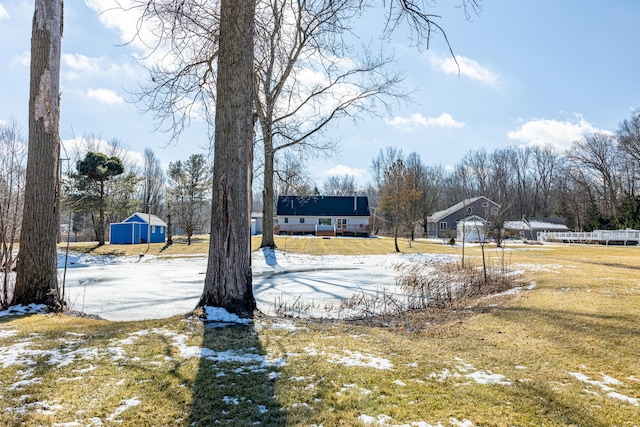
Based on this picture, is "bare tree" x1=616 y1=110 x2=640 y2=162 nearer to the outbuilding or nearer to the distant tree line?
the distant tree line

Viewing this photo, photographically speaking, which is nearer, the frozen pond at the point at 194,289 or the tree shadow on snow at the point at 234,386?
the tree shadow on snow at the point at 234,386

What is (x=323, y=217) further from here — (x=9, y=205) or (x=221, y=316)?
(x=221, y=316)

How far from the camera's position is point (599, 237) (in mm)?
31688

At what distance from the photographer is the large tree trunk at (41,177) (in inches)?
205

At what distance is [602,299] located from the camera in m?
6.04

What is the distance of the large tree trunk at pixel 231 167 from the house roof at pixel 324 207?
112 feet

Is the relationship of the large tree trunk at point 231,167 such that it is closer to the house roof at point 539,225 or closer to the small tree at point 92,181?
the small tree at point 92,181

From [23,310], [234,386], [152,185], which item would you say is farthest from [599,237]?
[152,185]

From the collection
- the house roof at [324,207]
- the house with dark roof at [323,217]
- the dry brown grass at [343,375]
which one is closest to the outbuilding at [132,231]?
the house with dark roof at [323,217]

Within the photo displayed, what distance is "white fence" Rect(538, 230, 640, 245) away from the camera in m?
29.9

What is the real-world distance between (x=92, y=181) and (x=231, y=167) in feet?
78.8

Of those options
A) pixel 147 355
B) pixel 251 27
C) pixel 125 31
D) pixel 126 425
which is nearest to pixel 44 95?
pixel 125 31

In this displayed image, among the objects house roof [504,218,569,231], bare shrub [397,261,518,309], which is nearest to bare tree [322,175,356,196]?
house roof [504,218,569,231]

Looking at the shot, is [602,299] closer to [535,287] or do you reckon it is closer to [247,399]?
[535,287]
